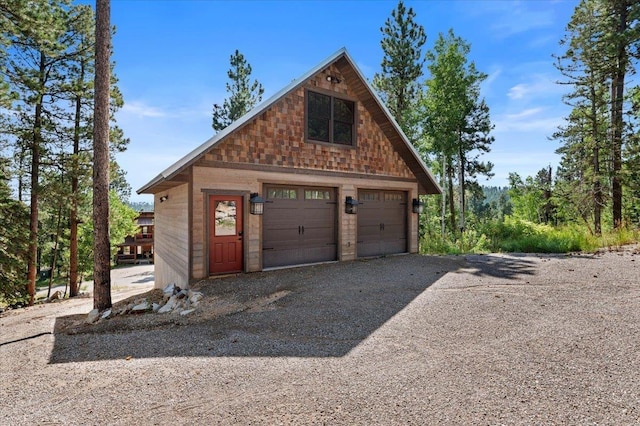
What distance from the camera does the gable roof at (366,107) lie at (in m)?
7.21

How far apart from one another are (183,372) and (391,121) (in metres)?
9.12

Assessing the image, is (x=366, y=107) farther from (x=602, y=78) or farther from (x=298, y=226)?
(x=602, y=78)

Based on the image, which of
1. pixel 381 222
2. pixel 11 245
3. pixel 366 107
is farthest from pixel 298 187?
pixel 11 245

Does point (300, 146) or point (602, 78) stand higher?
point (602, 78)

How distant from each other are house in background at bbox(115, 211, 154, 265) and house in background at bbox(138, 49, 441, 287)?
27.4 meters

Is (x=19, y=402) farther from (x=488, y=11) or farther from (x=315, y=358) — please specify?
(x=488, y=11)

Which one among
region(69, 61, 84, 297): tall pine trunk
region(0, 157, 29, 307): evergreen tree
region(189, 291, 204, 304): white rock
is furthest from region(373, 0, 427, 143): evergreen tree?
region(0, 157, 29, 307): evergreen tree

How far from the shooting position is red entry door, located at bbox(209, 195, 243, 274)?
7.61m

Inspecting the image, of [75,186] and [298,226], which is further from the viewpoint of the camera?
[75,186]

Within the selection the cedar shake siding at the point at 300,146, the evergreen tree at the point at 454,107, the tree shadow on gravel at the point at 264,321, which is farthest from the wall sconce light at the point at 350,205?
the evergreen tree at the point at 454,107

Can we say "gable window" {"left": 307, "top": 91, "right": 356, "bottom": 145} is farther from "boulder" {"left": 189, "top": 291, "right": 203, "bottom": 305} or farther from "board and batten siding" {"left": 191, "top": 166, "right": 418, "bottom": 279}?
"boulder" {"left": 189, "top": 291, "right": 203, "bottom": 305}

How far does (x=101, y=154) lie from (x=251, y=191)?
Answer: 10.5 ft

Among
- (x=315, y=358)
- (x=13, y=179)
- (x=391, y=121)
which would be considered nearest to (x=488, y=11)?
(x=391, y=121)

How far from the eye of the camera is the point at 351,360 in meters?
3.34
